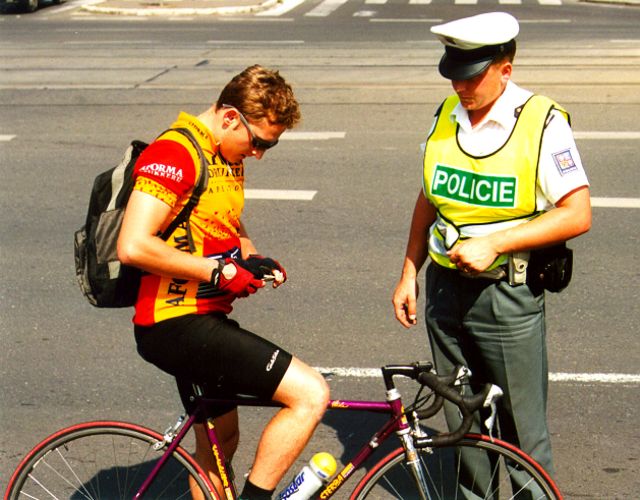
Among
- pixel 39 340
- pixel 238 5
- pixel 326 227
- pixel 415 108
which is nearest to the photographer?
pixel 39 340

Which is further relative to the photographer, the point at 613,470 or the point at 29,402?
the point at 29,402

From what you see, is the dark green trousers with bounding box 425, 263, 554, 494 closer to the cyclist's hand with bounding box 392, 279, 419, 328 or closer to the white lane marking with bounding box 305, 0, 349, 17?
the cyclist's hand with bounding box 392, 279, 419, 328

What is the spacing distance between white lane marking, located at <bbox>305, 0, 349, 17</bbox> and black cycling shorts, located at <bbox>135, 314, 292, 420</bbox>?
19870 millimetres

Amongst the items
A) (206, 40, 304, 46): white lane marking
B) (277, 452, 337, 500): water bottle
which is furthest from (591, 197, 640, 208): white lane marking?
(206, 40, 304, 46): white lane marking

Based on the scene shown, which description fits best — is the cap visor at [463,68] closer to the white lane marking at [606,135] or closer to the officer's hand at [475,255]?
the officer's hand at [475,255]

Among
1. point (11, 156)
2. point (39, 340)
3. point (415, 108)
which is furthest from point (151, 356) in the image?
point (415, 108)

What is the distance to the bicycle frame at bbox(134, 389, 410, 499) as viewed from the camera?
11.7ft

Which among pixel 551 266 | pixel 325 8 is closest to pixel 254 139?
pixel 551 266

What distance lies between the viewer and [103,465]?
4.30m

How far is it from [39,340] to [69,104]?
702 cm

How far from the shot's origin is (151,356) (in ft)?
12.3

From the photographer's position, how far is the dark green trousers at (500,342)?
12.5 ft

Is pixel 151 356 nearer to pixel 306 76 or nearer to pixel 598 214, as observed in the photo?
pixel 598 214

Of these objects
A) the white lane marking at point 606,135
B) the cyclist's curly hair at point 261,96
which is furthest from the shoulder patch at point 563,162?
the white lane marking at point 606,135
